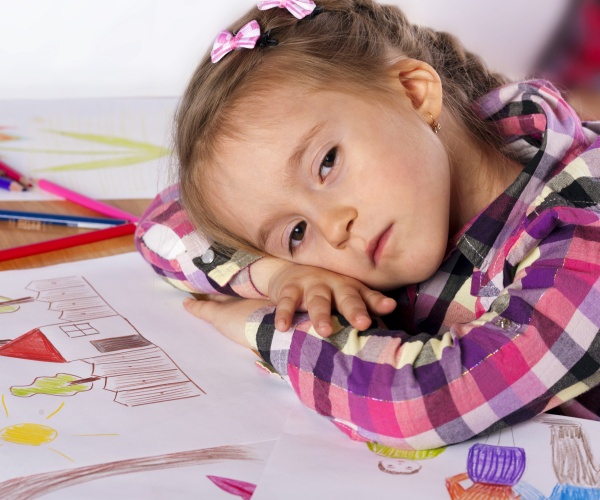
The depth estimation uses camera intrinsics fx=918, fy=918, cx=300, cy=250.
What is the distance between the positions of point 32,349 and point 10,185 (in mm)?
459

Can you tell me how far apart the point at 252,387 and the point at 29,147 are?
Answer: 27.2 inches

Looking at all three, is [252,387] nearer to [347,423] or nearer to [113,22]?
[347,423]

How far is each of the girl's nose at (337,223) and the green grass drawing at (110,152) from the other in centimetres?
52

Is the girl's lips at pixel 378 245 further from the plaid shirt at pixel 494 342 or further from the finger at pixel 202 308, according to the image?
the finger at pixel 202 308

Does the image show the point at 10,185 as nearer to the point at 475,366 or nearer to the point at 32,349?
the point at 32,349

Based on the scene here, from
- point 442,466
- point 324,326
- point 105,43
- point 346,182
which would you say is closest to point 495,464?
point 442,466

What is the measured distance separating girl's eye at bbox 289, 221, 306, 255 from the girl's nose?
5 cm

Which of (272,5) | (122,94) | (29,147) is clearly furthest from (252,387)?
(122,94)

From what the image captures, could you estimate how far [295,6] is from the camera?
906mm

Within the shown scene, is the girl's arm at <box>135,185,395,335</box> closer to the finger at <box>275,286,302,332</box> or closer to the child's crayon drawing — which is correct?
the finger at <box>275,286,302,332</box>

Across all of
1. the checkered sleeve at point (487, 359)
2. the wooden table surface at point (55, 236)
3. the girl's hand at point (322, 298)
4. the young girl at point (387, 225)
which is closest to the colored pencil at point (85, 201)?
the wooden table surface at point (55, 236)

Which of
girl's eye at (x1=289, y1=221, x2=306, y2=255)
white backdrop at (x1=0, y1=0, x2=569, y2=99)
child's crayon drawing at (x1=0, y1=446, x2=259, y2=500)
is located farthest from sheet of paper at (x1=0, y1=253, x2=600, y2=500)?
white backdrop at (x1=0, y1=0, x2=569, y2=99)

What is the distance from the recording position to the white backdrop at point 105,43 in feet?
5.52

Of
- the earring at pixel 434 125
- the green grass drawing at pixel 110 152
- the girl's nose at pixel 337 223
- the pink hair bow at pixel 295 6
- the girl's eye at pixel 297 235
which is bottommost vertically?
the green grass drawing at pixel 110 152
